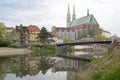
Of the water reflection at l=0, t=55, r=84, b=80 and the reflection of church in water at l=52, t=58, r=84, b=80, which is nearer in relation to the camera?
the reflection of church in water at l=52, t=58, r=84, b=80

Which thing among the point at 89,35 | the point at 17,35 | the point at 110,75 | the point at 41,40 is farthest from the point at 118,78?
the point at 89,35

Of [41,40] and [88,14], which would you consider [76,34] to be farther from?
[41,40]

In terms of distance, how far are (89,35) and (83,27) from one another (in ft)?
43.3

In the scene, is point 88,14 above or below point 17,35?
above

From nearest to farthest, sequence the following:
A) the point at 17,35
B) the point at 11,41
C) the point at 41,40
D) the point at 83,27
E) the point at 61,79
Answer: the point at 61,79, the point at 11,41, the point at 17,35, the point at 41,40, the point at 83,27

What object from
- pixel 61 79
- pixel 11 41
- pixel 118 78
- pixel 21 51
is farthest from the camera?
pixel 11 41

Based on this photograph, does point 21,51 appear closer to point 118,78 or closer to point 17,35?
point 17,35

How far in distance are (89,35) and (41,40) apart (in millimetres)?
54737

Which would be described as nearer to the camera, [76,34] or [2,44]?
[2,44]

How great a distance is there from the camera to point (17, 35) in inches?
4444

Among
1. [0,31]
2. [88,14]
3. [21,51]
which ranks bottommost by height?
[21,51]

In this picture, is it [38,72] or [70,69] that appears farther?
[70,69]

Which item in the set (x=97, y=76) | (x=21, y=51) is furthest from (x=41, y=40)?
(x=97, y=76)

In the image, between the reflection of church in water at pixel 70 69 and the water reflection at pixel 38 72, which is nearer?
the reflection of church in water at pixel 70 69
